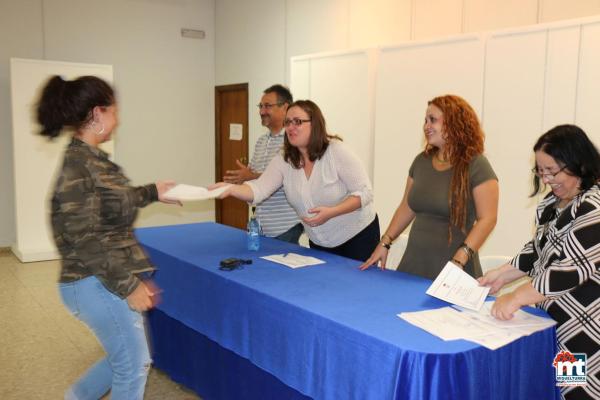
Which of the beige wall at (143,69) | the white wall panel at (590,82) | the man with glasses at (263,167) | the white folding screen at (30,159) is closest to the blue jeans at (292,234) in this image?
the man with glasses at (263,167)

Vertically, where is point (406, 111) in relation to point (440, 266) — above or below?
above

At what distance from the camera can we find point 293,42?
600cm

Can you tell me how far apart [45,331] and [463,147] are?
3.03 metres

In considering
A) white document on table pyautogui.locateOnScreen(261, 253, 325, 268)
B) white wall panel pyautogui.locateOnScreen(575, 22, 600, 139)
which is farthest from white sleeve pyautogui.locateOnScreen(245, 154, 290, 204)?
white wall panel pyautogui.locateOnScreen(575, 22, 600, 139)

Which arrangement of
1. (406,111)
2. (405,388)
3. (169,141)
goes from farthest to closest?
(169,141), (406,111), (405,388)

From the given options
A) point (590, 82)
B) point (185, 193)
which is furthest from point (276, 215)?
point (590, 82)

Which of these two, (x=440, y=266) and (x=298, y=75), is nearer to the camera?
(x=440, y=266)

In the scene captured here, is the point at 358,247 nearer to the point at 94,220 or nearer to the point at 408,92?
the point at 94,220

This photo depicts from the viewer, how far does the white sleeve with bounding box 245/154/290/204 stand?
283 centimetres

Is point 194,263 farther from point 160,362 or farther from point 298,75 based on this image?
point 298,75

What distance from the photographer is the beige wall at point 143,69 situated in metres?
5.95

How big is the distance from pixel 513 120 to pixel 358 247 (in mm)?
1485

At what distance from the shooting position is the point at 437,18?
4453 millimetres

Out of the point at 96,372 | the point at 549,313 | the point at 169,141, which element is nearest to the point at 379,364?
the point at 549,313
